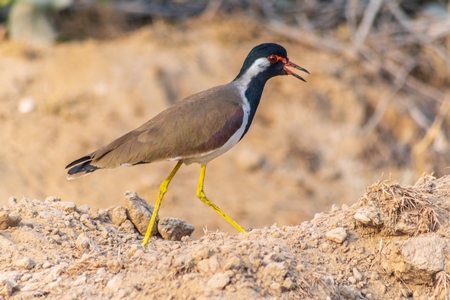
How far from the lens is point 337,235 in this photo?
20.4 ft

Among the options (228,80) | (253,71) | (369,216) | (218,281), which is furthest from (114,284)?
(228,80)

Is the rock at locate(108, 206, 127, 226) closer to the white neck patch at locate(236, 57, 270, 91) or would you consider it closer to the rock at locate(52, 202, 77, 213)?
the rock at locate(52, 202, 77, 213)

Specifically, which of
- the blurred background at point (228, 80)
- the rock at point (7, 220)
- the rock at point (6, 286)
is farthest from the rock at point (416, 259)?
the blurred background at point (228, 80)

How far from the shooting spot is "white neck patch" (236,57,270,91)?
783cm

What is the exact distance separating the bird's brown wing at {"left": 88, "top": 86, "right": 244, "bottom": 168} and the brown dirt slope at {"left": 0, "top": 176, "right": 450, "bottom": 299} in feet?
2.23

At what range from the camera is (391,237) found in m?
6.22

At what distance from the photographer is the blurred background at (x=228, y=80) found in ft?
44.5

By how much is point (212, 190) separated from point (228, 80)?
8.41ft

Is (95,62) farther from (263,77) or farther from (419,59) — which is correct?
(263,77)

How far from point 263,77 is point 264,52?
24 cm

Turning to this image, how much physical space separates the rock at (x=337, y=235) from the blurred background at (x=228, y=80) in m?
6.34

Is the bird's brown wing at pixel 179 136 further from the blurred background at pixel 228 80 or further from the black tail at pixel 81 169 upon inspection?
the blurred background at pixel 228 80

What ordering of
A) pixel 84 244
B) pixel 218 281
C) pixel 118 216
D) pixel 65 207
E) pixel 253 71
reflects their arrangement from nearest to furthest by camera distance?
1. pixel 218 281
2. pixel 84 244
3. pixel 65 207
4. pixel 118 216
5. pixel 253 71

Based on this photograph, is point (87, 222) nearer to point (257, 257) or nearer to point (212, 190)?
point (257, 257)
